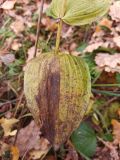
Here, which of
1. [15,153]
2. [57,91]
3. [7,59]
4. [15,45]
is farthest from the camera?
[15,45]

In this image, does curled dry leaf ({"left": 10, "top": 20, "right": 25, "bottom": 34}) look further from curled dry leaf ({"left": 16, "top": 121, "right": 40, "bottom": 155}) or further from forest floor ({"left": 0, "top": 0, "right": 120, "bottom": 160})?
curled dry leaf ({"left": 16, "top": 121, "right": 40, "bottom": 155})

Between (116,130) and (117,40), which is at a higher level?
(117,40)

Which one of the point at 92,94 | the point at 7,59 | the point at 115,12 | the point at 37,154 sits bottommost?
the point at 37,154

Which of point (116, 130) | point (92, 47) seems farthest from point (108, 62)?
point (116, 130)

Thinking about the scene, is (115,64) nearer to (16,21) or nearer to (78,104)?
(78,104)

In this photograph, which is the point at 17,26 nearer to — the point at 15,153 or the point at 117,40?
the point at 117,40

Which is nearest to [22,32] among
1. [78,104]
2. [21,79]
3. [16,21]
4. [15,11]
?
[16,21]

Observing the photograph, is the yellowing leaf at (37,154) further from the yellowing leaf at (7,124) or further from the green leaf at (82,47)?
the green leaf at (82,47)
